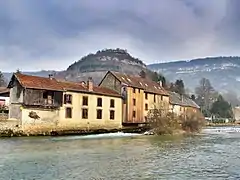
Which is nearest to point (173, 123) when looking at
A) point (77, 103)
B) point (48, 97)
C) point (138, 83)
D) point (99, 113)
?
point (99, 113)

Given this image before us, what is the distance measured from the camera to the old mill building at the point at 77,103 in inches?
2026

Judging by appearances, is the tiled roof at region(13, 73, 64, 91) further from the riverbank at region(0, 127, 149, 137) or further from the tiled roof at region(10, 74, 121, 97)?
the riverbank at region(0, 127, 149, 137)

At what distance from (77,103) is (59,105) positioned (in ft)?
12.1

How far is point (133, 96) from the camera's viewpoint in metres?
67.8

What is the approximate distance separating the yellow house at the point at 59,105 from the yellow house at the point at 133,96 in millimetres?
2804

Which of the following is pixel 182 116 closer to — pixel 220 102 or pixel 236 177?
pixel 236 177

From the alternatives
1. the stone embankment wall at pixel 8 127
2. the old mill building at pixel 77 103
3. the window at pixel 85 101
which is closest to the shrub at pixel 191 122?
the old mill building at pixel 77 103

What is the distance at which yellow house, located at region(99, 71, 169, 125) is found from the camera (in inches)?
2596

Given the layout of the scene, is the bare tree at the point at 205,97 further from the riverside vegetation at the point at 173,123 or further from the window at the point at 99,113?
the window at the point at 99,113

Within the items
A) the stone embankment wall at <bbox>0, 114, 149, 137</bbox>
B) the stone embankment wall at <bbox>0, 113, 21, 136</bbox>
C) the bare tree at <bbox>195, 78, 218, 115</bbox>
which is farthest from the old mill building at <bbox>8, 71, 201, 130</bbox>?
the bare tree at <bbox>195, 78, 218, 115</bbox>

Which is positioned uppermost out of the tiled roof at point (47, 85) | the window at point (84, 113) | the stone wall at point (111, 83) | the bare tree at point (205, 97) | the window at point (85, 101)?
the bare tree at point (205, 97)

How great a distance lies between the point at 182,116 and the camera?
61250mm

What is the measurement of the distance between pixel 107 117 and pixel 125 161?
37.9m

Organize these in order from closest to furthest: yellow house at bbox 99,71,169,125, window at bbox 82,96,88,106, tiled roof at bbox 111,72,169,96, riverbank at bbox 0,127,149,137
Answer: riverbank at bbox 0,127,149,137, window at bbox 82,96,88,106, yellow house at bbox 99,71,169,125, tiled roof at bbox 111,72,169,96
